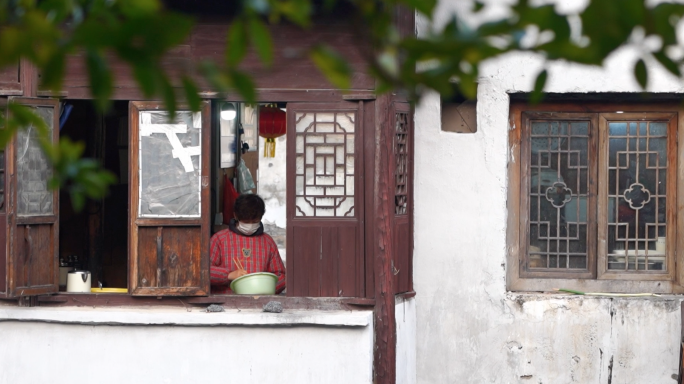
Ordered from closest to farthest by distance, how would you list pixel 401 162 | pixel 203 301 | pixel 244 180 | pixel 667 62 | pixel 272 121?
pixel 667 62
pixel 203 301
pixel 401 162
pixel 272 121
pixel 244 180

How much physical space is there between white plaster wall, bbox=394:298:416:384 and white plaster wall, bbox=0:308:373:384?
1.24ft

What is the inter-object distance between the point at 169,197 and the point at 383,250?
4.99 ft

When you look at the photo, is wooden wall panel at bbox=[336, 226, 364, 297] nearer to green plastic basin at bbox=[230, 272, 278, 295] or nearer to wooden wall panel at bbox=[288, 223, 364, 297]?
wooden wall panel at bbox=[288, 223, 364, 297]

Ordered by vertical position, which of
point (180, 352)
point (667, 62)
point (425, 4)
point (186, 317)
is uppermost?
point (425, 4)

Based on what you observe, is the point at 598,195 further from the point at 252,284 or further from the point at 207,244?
the point at 207,244

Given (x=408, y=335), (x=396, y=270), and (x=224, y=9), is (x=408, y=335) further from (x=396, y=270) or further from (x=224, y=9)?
(x=224, y=9)

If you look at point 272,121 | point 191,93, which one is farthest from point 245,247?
point 191,93

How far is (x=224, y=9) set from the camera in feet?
23.5

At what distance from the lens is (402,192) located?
Answer: 757 cm

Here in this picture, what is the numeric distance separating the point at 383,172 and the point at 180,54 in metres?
1.61

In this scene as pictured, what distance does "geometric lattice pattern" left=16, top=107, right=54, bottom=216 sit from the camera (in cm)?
710

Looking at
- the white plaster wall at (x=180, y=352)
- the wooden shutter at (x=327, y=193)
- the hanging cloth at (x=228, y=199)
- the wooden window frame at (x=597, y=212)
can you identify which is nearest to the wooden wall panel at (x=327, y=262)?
the wooden shutter at (x=327, y=193)

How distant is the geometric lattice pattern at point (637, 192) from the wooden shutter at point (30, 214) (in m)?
4.10

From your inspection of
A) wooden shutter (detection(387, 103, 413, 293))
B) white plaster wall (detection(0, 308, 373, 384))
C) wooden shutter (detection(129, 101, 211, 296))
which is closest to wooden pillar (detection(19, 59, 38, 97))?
wooden shutter (detection(129, 101, 211, 296))
